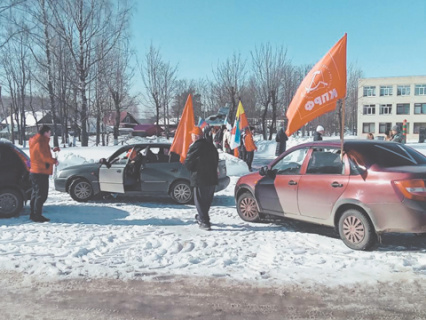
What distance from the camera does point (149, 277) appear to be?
15.1ft

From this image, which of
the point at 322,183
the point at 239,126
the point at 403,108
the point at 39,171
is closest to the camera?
the point at 322,183

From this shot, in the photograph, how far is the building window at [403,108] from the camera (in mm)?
71438

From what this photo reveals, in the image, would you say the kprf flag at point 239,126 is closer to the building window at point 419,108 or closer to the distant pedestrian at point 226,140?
the distant pedestrian at point 226,140

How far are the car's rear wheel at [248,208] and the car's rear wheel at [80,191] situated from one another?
3993mm

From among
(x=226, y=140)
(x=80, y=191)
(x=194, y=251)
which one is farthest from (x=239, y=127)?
(x=194, y=251)

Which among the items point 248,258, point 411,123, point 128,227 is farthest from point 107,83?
point 411,123

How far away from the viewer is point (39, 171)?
23.5 feet

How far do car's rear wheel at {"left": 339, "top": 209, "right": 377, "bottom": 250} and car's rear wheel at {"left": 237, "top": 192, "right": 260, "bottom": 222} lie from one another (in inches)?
77.1

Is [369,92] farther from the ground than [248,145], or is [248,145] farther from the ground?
[369,92]

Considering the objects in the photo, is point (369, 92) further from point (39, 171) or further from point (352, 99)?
point (39, 171)

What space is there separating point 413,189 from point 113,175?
6.48 metres

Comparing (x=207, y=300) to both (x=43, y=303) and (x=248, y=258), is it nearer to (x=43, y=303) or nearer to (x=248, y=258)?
(x=248, y=258)

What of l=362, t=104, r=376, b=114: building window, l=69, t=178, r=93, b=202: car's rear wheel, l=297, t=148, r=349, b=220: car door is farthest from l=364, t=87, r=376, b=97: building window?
l=297, t=148, r=349, b=220: car door

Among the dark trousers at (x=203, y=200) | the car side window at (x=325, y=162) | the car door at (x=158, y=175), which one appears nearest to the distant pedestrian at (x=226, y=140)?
the car door at (x=158, y=175)
